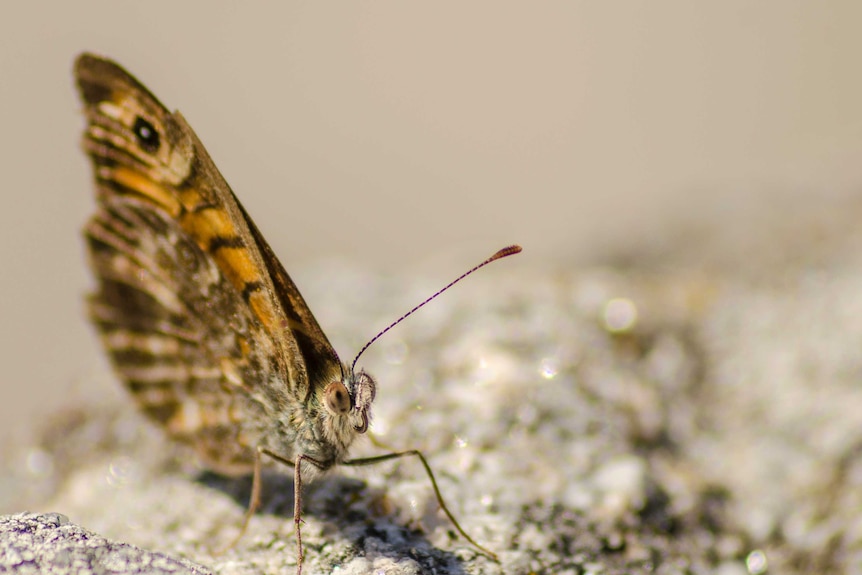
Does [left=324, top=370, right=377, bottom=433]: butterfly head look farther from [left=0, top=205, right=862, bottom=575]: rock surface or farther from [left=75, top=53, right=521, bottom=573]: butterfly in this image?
[left=0, top=205, right=862, bottom=575]: rock surface

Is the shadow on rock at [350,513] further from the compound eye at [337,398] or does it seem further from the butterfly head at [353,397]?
the compound eye at [337,398]

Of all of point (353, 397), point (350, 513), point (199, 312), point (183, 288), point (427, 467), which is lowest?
point (350, 513)

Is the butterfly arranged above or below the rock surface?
above

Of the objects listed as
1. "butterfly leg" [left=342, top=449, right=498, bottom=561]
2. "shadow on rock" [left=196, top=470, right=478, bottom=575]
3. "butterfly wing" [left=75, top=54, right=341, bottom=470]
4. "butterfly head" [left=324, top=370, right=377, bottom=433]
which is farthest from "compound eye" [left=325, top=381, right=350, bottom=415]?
"shadow on rock" [left=196, top=470, right=478, bottom=575]

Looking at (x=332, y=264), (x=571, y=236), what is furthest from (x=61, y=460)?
(x=571, y=236)

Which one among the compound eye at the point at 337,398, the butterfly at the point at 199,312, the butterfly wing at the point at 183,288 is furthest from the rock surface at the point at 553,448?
the compound eye at the point at 337,398

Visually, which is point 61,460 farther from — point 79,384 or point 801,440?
point 801,440

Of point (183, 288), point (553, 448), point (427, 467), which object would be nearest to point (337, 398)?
point (427, 467)

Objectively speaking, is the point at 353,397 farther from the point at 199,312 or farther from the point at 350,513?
the point at 199,312
